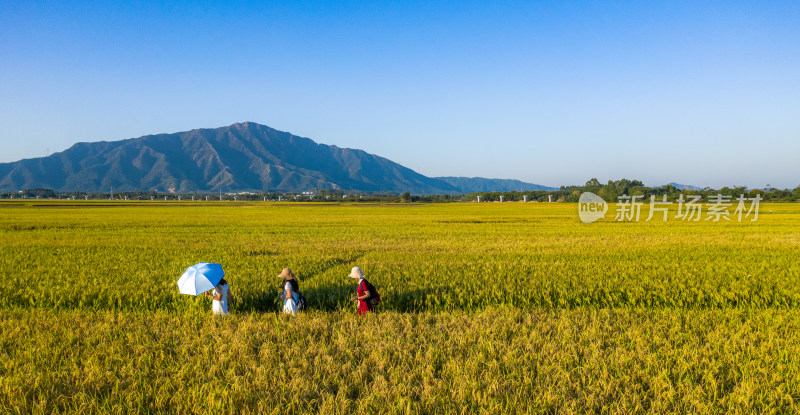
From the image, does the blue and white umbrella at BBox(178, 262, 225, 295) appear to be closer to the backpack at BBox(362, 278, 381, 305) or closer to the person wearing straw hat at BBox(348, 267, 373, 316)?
the person wearing straw hat at BBox(348, 267, 373, 316)

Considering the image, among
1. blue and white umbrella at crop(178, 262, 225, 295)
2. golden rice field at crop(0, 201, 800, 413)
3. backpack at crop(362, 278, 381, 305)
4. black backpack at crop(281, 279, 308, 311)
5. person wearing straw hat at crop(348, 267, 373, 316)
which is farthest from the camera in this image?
black backpack at crop(281, 279, 308, 311)

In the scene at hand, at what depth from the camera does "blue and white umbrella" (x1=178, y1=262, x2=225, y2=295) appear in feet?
19.8

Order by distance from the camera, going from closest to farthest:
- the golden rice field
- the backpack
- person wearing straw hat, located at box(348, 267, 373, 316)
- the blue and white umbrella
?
the golden rice field → the blue and white umbrella → person wearing straw hat, located at box(348, 267, 373, 316) → the backpack

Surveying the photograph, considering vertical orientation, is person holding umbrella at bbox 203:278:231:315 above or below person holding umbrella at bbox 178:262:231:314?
below

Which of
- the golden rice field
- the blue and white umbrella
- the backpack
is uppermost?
the blue and white umbrella

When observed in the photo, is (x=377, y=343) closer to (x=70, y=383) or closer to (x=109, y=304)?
(x=70, y=383)

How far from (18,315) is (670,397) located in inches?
398

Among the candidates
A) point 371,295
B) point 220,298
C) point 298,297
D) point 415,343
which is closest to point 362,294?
point 371,295

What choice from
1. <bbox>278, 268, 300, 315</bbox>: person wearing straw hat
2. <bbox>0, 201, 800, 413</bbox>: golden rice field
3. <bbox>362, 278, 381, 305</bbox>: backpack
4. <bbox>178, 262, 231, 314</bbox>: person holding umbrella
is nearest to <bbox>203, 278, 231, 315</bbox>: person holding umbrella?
<bbox>0, 201, 800, 413</bbox>: golden rice field

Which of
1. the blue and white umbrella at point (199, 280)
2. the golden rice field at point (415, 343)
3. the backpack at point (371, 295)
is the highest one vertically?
the blue and white umbrella at point (199, 280)

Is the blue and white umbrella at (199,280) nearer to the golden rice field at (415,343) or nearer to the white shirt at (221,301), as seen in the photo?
the golden rice field at (415,343)

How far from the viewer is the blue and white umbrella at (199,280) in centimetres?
605

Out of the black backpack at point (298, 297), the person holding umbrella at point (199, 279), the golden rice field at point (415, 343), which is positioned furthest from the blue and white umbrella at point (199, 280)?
the black backpack at point (298, 297)

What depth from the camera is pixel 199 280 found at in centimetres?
616
